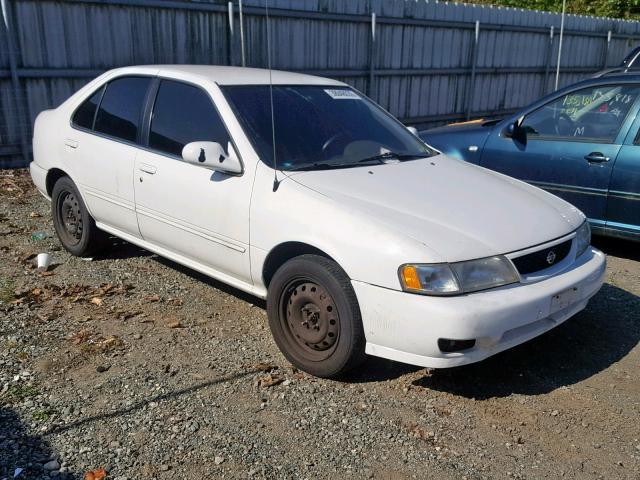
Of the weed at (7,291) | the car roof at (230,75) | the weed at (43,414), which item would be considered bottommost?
the weed at (7,291)

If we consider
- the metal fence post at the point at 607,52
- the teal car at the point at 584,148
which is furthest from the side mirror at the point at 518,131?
the metal fence post at the point at 607,52

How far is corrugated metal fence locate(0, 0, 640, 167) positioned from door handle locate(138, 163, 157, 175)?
3196 mm

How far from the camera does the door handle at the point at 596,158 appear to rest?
585cm

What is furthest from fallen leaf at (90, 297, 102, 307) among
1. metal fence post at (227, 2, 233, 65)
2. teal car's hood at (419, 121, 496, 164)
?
metal fence post at (227, 2, 233, 65)

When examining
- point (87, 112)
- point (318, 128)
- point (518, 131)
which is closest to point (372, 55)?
point (518, 131)

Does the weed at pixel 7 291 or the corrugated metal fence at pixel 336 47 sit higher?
the corrugated metal fence at pixel 336 47

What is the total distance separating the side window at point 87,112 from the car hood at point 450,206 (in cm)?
231

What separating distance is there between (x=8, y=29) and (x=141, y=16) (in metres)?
1.79

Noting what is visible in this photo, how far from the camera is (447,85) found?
43.9 ft

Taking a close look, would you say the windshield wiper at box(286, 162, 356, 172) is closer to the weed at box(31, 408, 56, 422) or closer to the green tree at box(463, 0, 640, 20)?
the weed at box(31, 408, 56, 422)

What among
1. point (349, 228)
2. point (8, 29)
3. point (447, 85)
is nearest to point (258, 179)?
point (349, 228)

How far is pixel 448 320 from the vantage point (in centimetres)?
323

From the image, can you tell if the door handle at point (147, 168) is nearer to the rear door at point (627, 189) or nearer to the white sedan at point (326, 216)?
the white sedan at point (326, 216)

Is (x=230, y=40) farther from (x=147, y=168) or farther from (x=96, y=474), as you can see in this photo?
(x=96, y=474)
